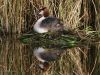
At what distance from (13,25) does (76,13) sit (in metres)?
1.46

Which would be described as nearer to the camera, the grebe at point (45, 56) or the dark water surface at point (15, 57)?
the dark water surface at point (15, 57)

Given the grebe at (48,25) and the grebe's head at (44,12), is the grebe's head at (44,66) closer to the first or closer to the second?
the grebe at (48,25)

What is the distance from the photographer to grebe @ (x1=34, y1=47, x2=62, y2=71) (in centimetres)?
717

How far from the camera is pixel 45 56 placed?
777 cm

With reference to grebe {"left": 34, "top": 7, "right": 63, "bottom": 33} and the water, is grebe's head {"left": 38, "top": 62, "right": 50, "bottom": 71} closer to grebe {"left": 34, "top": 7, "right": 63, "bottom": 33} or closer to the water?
the water

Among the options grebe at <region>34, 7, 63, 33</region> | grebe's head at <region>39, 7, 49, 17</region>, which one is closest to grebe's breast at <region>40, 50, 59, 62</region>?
grebe at <region>34, 7, 63, 33</region>

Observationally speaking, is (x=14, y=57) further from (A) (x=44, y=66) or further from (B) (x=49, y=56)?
(A) (x=44, y=66)

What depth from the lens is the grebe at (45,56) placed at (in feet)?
23.5

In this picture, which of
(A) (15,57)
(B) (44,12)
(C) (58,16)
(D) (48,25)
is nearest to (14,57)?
(A) (15,57)

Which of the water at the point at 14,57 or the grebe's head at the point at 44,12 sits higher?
the grebe's head at the point at 44,12

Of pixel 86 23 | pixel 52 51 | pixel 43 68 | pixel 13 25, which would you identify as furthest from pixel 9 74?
pixel 86 23

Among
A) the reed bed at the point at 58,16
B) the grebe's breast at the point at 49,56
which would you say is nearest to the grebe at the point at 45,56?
the grebe's breast at the point at 49,56

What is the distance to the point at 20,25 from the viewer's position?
9719 millimetres

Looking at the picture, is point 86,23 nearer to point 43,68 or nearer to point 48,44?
point 48,44
